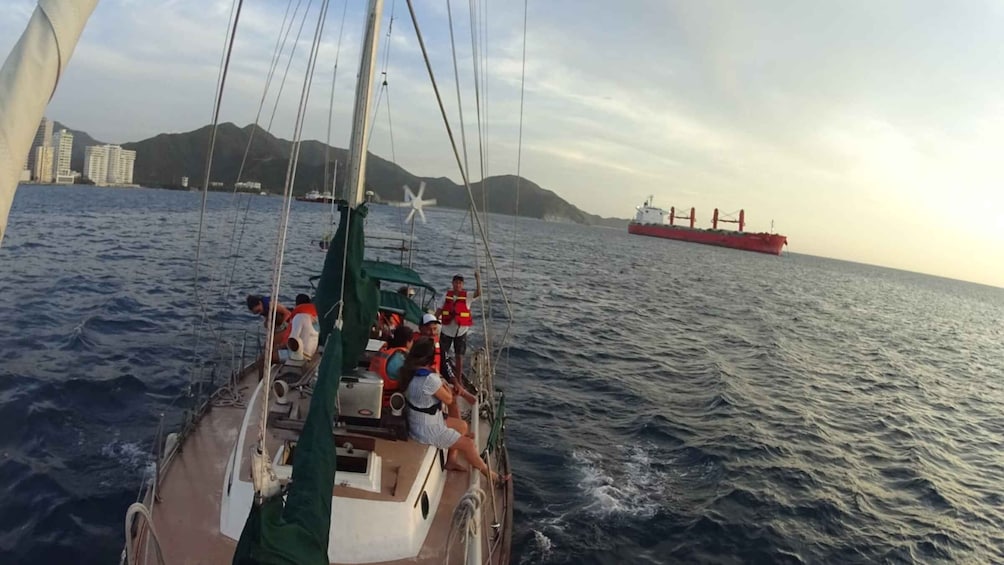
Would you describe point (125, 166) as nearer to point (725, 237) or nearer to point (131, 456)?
point (725, 237)

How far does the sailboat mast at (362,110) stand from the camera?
544 centimetres

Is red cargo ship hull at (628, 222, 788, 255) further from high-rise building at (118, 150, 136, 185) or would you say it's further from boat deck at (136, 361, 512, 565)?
high-rise building at (118, 150, 136, 185)

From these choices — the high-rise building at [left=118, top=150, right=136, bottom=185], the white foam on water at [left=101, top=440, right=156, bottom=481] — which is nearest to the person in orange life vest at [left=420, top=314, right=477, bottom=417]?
the white foam on water at [left=101, top=440, right=156, bottom=481]

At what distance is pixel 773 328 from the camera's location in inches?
1121

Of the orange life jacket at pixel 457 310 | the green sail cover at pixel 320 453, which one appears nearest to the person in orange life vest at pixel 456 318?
the orange life jacket at pixel 457 310

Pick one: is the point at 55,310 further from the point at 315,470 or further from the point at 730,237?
the point at 730,237

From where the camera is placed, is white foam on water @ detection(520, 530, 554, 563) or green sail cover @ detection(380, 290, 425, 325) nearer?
white foam on water @ detection(520, 530, 554, 563)

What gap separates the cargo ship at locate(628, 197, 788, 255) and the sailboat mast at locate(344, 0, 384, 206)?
5128 inches

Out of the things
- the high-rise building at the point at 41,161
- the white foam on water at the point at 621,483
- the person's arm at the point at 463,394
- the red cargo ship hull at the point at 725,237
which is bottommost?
the white foam on water at the point at 621,483

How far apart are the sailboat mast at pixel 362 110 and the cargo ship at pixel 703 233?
130 metres

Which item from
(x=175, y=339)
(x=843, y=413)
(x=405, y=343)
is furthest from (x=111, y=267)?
(x=843, y=413)

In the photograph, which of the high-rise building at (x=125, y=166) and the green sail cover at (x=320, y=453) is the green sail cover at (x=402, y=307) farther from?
the high-rise building at (x=125, y=166)

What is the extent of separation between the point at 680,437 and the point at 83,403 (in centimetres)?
1130

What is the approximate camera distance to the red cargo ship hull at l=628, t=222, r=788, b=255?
123m
